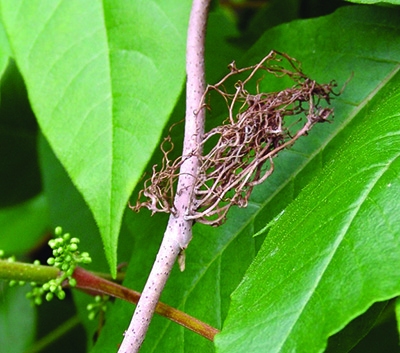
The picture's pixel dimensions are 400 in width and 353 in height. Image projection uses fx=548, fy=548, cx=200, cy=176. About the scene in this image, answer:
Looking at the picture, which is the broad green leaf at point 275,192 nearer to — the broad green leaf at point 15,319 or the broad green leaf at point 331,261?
the broad green leaf at point 331,261

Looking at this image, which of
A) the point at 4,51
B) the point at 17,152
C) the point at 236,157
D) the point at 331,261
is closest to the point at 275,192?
the point at 236,157

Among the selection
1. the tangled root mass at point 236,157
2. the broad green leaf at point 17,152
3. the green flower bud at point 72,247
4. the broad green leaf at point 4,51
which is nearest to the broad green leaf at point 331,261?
the tangled root mass at point 236,157

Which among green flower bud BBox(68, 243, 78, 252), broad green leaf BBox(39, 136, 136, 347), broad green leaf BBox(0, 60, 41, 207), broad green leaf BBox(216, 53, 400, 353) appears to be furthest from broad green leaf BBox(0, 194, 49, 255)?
broad green leaf BBox(216, 53, 400, 353)

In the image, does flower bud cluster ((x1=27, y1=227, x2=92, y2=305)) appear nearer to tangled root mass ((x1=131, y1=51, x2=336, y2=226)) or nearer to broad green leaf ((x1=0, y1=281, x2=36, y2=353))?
tangled root mass ((x1=131, y1=51, x2=336, y2=226))


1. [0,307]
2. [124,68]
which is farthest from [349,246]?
[0,307]

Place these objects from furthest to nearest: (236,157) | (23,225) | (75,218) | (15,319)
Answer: (23,225) → (15,319) → (75,218) → (236,157)

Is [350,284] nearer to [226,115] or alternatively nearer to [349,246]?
[349,246]

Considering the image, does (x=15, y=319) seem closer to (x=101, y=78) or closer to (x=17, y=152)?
(x=17, y=152)
